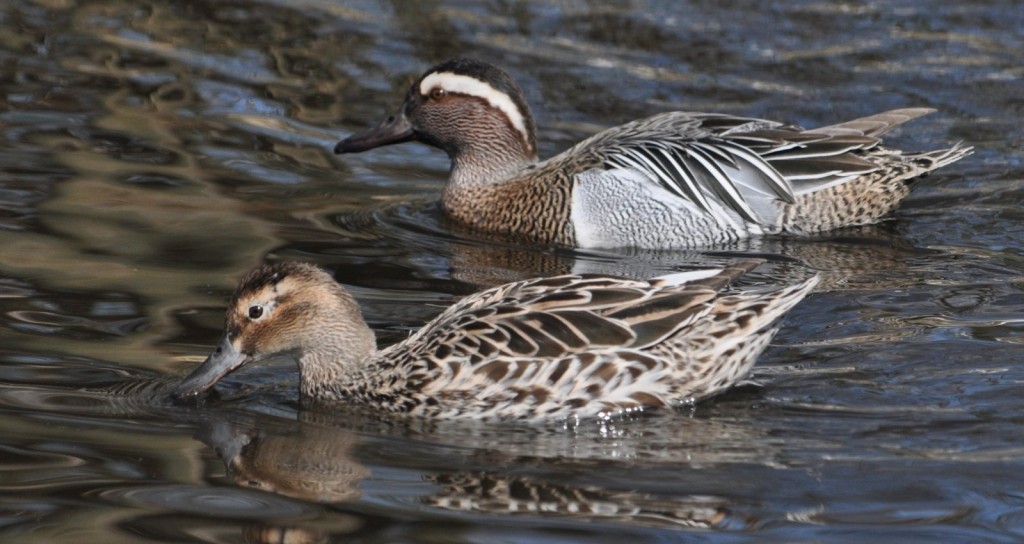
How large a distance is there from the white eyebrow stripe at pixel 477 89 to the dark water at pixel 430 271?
0.77 m

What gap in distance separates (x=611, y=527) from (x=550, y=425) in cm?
130

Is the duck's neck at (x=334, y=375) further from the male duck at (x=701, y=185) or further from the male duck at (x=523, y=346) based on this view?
the male duck at (x=701, y=185)

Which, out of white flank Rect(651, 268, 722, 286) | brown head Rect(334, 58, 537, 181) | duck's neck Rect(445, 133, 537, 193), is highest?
brown head Rect(334, 58, 537, 181)

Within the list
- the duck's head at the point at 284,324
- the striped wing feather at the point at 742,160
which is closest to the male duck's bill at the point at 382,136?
the striped wing feather at the point at 742,160

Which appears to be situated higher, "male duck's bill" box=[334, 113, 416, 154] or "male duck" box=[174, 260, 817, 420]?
"male duck's bill" box=[334, 113, 416, 154]

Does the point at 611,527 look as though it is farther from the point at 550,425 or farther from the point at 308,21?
the point at 308,21

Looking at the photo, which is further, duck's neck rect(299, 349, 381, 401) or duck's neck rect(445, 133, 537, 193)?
duck's neck rect(445, 133, 537, 193)

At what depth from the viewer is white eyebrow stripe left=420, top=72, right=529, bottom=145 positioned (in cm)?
1120

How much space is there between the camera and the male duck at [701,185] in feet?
34.7

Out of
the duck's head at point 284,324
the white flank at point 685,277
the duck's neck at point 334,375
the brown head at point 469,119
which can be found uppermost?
the brown head at point 469,119

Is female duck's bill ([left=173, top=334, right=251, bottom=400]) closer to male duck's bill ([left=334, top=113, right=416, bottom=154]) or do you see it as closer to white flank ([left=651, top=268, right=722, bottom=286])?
white flank ([left=651, top=268, right=722, bottom=286])

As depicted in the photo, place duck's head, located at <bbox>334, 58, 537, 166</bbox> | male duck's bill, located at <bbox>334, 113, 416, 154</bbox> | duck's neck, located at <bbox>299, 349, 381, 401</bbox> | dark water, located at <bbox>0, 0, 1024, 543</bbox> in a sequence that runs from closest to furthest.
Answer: dark water, located at <bbox>0, 0, 1024, 543</bbox>
duck's neck, located at <bbox>299, 349, 381, 401</bbox>
duck's head, located at <bbox>334, 58, 537, 166</bbox>
male duck's bill, located at <bbox>334, 113, 416, 154</bbox>

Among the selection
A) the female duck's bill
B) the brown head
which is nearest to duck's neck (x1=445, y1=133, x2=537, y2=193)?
the brown head

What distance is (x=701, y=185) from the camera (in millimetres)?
10680
